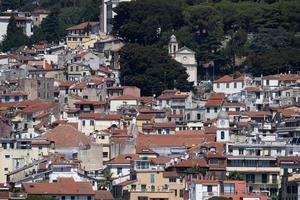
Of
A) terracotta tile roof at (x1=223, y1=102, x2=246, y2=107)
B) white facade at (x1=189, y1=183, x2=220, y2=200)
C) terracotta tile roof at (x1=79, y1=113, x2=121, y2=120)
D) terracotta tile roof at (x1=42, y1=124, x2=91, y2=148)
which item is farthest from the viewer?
terracotta tile roof at (x1=223, y1=102, x2=246, y2=107)

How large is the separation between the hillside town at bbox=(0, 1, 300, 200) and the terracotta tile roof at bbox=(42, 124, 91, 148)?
0.12ft

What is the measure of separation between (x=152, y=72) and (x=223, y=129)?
13738 millimetres

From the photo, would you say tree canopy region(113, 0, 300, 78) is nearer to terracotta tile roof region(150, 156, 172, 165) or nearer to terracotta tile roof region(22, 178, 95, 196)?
terracotta tile roof region(150, 156, 172, 165)

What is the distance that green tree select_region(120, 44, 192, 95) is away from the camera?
9706 centimetres

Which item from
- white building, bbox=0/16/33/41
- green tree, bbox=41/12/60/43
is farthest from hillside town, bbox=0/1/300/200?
white building, bbox=0/16/33/41

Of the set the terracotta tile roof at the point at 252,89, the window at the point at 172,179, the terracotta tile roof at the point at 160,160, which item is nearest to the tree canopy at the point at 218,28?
the terracotta tile roof at the point at 252,89

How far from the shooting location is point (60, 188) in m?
72.6

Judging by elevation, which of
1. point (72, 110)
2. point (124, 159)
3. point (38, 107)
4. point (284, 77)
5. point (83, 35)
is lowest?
point (124, 159)

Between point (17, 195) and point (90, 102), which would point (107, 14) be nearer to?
point (90, 102)

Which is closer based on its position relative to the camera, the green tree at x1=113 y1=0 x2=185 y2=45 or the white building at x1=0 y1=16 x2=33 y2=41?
the green tree at x1=113 y1=0 x2=185 y2=45

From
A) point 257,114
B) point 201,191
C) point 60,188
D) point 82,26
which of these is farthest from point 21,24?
point 201,191

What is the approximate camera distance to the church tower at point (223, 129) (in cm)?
8319

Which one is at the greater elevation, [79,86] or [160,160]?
[79,86]

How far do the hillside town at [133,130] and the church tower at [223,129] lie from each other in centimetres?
5
